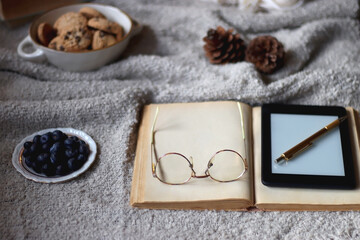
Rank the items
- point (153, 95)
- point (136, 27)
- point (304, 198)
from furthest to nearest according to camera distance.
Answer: point (136, 27) → point (153, 95) → point (304, 198)

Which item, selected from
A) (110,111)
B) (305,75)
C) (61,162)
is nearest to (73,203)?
(61,162)

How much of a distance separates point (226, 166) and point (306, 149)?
0.12 m

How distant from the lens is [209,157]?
1.94 feet

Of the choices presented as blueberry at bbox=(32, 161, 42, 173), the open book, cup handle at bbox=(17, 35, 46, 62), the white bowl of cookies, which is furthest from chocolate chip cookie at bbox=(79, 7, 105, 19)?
blueberry at bbox=(32, 161, 42, 173)

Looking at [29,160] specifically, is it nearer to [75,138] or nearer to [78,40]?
[75,138]

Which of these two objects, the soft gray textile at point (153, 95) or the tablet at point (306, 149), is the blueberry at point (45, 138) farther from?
the tablet at point (306, 149)

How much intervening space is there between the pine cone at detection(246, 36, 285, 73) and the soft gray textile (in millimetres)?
20

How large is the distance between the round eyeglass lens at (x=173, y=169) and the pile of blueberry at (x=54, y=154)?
0.11 metres

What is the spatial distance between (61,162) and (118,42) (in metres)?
0.26

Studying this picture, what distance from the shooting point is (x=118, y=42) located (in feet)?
2.44

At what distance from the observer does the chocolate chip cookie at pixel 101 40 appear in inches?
29.2

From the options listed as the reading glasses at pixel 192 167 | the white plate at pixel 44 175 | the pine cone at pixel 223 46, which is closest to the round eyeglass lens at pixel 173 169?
the reading glasses at pixel 192 167

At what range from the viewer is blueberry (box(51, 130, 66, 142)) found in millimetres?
598

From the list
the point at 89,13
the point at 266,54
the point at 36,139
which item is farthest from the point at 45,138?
the point at 266,54
